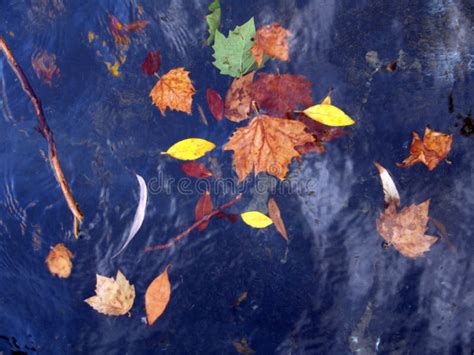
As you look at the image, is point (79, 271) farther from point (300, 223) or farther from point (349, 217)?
point (349, 217)

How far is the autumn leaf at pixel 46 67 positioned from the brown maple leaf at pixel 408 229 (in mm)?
1327

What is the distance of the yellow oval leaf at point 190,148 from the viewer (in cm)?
179

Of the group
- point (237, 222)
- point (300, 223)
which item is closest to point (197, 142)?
point (237, 222)

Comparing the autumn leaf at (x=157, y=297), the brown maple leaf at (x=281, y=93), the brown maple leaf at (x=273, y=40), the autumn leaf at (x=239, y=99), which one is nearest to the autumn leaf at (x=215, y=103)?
the autumn leaf at (x=239, y=99)

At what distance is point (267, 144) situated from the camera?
5.64 ft

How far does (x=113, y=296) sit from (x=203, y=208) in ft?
1.48

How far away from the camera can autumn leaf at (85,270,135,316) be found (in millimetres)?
1740

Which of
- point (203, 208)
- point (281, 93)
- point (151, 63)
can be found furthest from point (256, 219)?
point (151, 63)

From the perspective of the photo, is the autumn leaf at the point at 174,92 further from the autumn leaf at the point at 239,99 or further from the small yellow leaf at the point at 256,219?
the small yellow leaf at the point at 256,219

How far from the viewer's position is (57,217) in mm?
1781

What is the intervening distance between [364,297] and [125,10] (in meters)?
1.38

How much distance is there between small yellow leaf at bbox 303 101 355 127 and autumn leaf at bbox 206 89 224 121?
305 millimetres

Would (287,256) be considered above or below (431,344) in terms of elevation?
above

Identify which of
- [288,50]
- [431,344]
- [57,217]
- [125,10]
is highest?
[125,10]
